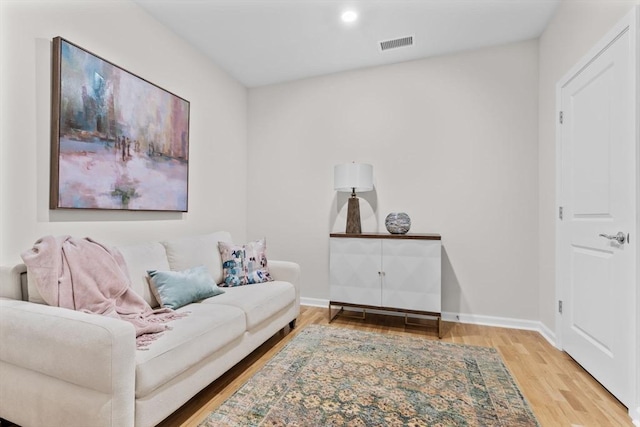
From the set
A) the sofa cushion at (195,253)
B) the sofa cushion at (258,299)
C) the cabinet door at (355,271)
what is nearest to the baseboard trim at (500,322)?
the cabinet door at (355,271)

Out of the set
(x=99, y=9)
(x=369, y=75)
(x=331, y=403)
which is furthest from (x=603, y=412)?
(x=99, y=9)

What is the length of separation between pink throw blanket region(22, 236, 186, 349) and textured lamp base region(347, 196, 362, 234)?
1.83 metres

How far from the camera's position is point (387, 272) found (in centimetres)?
297

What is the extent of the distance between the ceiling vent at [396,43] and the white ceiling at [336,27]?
5 cm

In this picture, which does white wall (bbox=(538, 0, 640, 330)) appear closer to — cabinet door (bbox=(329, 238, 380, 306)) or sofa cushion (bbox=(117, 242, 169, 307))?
cabinet door (bbox=(329, 238, 380, 306))

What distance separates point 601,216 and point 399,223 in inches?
57.6

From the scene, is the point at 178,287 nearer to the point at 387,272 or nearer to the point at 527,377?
the point at 387,272

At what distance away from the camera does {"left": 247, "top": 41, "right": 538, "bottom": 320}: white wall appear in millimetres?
3008

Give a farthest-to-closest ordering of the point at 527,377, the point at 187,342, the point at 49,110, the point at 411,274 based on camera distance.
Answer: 1. the point at 411,274
2. the point at 527,377
3. the point at 49,110
4. the point at 187,342

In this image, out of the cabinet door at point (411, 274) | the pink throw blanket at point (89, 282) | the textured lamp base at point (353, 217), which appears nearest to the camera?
the pink throw blanket at point (89, 282)

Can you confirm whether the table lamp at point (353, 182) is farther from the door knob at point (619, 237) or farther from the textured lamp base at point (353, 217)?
the door knob at point (619, 237)

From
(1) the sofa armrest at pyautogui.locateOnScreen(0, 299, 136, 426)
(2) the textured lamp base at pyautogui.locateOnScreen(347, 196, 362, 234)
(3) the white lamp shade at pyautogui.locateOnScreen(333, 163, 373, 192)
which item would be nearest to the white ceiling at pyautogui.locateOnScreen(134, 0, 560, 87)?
(3) the white lamp shade at pyautogui.locateOnScreen(333, 163, 373, 192)

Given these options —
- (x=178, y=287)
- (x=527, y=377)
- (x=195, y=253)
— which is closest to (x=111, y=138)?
(x=195, y=253)

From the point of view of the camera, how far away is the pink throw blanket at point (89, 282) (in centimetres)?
156
